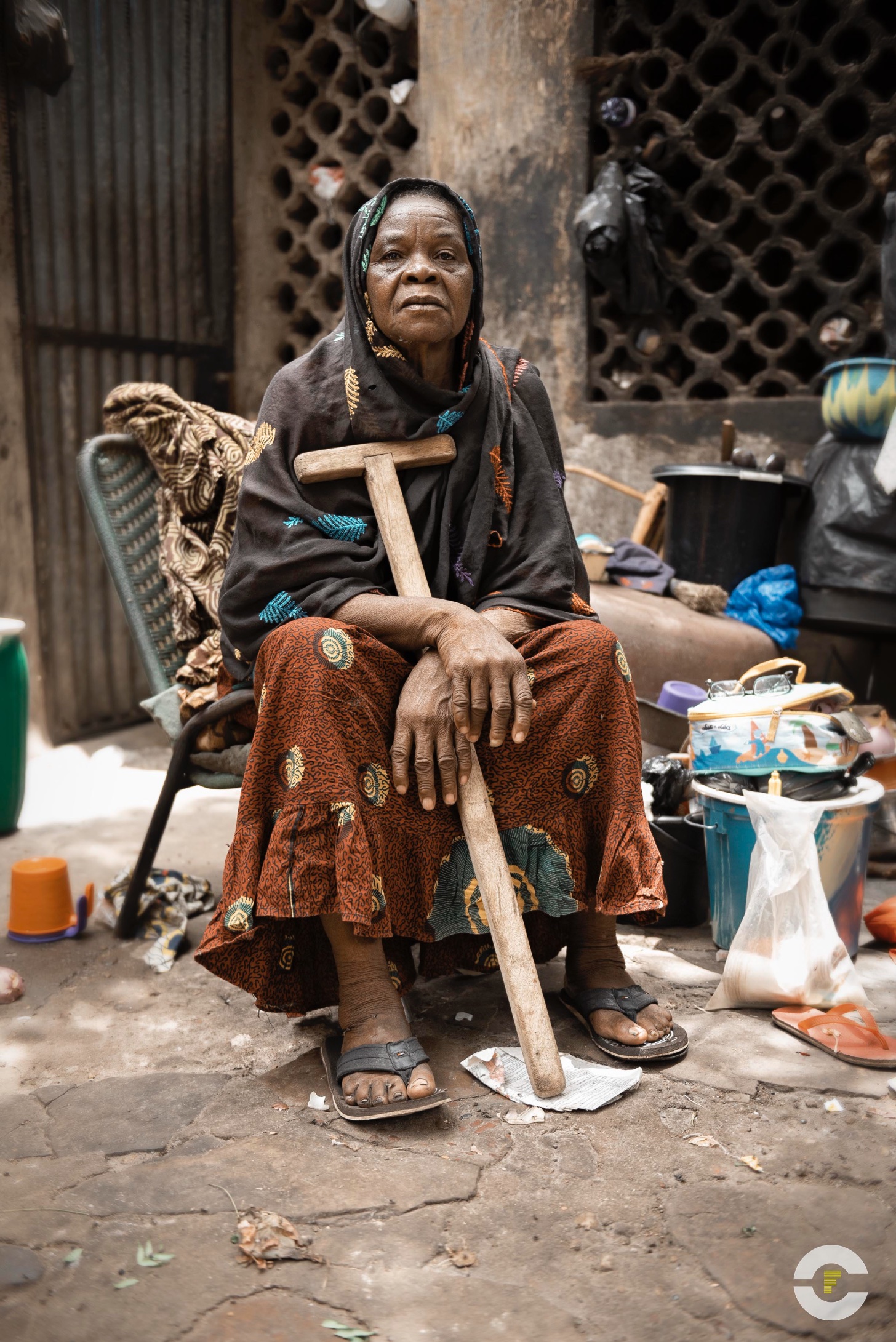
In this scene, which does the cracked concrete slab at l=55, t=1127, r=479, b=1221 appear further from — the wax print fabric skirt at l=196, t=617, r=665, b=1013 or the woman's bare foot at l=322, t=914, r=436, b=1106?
the wax print fabric skirt at l=196, t=617, r=665, b=1013

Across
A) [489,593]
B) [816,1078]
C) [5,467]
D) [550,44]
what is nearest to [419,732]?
[489,593]

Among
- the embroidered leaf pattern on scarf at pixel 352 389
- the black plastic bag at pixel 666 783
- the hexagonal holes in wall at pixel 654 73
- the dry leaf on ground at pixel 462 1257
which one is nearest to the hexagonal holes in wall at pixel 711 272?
the hexagonal holes in wall at pixel 654 73

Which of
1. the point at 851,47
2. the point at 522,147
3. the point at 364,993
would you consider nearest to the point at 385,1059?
the point at 364,993

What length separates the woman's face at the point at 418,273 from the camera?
7.14 feet

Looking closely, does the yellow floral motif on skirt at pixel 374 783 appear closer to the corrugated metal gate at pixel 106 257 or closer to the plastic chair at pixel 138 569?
the plastic chair at pixel 138 569

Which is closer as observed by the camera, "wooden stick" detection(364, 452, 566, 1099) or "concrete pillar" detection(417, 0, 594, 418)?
"wooden stick" detection(364, 452, 566, 1099)

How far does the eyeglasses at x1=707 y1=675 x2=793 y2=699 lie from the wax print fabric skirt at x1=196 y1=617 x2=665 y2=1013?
2.13ft

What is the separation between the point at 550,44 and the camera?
488 centimetres

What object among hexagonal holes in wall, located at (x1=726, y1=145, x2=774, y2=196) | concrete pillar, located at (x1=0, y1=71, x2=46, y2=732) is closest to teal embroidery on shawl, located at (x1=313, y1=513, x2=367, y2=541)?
concrete pillar, located at (x1=0, y1=71, x2=46, y2=732)

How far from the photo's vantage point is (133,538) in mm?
2938

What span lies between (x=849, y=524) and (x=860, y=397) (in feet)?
1.54

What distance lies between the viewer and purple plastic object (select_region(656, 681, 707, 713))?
352 cm

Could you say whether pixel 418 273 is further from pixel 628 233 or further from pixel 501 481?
pixel 628 233

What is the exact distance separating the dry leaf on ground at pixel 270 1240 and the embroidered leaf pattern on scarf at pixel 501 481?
1.46 meters
